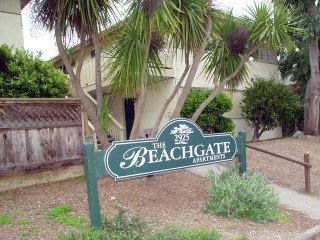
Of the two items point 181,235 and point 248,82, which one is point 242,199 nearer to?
point 181,235

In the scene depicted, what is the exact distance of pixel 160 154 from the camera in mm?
5082

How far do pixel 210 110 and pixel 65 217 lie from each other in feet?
Answer: 28.5

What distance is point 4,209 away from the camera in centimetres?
557

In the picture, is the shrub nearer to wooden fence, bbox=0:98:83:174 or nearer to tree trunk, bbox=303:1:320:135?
wooden fence, bbox=0:98:83:174

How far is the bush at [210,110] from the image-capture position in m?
12.7

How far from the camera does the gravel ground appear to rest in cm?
491

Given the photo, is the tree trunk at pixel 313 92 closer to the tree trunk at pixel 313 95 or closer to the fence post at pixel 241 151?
the tree trunk at pixel 313 95

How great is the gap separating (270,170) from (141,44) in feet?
16.0

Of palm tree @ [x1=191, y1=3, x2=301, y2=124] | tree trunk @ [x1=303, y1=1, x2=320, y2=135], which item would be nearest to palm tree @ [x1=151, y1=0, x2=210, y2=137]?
palm tree @ [x1=191, y1=3, x2=301, y2=124]

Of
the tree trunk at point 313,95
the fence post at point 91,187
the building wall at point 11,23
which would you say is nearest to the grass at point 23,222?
the fence post at point 91,187

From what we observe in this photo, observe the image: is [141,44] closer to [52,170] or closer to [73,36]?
[73,36]

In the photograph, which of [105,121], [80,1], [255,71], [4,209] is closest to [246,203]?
[105,121]

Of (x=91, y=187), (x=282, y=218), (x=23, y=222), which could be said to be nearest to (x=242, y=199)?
(x=282, y=218)

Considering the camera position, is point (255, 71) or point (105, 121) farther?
point (255, 71)
